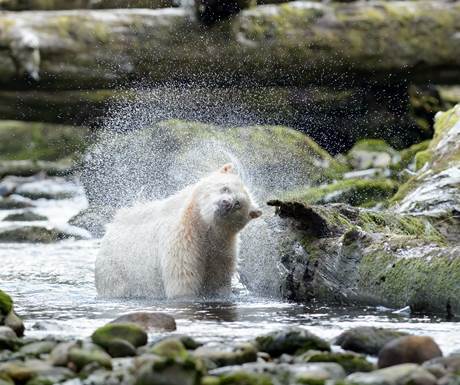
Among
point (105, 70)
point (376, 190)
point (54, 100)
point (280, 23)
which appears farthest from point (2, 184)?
point (376, 190)

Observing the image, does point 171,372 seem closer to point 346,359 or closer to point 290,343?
point 346,359

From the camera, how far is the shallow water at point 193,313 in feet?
23.1

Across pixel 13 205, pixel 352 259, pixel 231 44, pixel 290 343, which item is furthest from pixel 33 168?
pixel 290 343

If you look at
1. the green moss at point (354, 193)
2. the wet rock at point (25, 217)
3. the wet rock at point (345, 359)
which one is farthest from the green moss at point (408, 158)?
the wet rock at point (345, 359)

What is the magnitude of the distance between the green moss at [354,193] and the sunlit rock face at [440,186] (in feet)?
7.33

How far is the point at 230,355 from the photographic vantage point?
5648 millimetres

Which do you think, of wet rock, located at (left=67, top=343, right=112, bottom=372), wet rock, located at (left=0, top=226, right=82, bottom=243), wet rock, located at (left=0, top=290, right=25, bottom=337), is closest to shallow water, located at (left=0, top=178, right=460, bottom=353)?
wet rock, located at (left=0, top=290, right=25, bottom=337)

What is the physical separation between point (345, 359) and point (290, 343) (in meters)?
0.50

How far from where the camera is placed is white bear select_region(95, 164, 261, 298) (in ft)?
29.9

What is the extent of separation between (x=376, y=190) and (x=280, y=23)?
9.51 ft

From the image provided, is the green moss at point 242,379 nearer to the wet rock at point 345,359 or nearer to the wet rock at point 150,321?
the wet rock at point 345,359

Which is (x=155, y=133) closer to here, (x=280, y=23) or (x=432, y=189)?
(x=280, y=23)

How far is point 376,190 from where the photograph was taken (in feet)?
47.3

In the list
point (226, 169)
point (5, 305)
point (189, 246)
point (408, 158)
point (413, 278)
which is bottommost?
point (5, 305)
